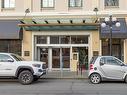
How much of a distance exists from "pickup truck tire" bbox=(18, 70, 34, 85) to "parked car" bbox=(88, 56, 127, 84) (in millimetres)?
3522

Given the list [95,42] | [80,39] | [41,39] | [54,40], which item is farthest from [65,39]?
[95,42]

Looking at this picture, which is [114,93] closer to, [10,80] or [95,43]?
[10,80]

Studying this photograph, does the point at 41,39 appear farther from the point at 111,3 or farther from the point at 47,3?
the point at 111,3

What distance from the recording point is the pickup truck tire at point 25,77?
19.8 meters

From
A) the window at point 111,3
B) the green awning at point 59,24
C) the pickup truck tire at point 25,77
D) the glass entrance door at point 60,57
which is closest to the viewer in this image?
the pickup truck tire at point 25,77

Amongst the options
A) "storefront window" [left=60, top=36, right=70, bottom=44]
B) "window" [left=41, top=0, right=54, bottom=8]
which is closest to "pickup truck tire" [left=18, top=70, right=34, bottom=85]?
"storefront window" [left=60, top=36, right=70, bottom=44]

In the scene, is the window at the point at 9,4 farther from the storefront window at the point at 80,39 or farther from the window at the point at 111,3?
the window at the point at 111,3

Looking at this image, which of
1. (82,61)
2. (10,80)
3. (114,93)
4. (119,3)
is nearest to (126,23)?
(119,3)

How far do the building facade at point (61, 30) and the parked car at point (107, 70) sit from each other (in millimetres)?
7504

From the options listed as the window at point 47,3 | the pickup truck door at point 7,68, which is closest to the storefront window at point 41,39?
the window at point 47,3

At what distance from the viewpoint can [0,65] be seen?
1989cm

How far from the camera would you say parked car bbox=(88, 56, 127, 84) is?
1991 centimetres

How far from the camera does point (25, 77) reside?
19.8 m

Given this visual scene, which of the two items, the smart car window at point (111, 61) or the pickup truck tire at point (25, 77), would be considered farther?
the smart car window at point (111, 61)
